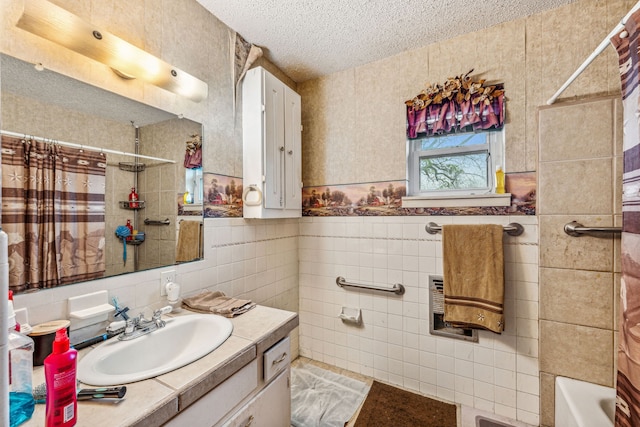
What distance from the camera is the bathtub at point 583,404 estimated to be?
1242mm

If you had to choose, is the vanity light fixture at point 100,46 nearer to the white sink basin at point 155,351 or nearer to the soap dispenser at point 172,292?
the soap dispenser at point 172,292

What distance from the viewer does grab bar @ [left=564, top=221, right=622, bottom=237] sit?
55.0 inches

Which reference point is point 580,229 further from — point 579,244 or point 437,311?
point 437,311

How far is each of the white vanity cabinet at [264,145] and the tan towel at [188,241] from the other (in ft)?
1.24

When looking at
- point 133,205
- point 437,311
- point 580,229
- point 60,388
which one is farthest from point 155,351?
point 580,229

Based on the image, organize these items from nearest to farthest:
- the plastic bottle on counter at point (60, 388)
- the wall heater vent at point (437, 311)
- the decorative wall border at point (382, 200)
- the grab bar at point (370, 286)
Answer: the plastic bottle on counter at point (60, 388), the decorative wall border at point (382, 200), the wall heater vent at point (437, 311), the grab bar at point (370, 286)

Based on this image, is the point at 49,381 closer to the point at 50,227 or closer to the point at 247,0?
the point at 50,227

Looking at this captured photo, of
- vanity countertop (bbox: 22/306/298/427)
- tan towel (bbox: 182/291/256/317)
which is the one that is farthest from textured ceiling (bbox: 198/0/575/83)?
vanity countertop (bbox: 22/306/298/427)

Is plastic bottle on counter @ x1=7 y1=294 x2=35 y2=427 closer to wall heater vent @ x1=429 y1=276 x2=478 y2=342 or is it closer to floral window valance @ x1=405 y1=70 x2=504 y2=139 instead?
wall heater vent @ x1=429 y1=276 x2=478 y2=342

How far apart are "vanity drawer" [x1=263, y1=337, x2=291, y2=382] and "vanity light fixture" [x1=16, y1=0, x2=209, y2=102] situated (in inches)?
51.7

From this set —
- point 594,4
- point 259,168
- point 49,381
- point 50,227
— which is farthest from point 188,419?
point 594,4

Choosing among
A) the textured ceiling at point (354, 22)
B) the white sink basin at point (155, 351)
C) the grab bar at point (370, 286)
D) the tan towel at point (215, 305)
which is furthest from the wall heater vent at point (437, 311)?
the textured ceiling at point (354, 22)

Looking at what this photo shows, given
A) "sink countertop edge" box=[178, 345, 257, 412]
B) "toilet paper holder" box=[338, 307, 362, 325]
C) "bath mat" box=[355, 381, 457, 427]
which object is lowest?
"bath mat" box=[355, 381, 457, 427]

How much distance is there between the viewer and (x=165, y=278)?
4.42 ft
